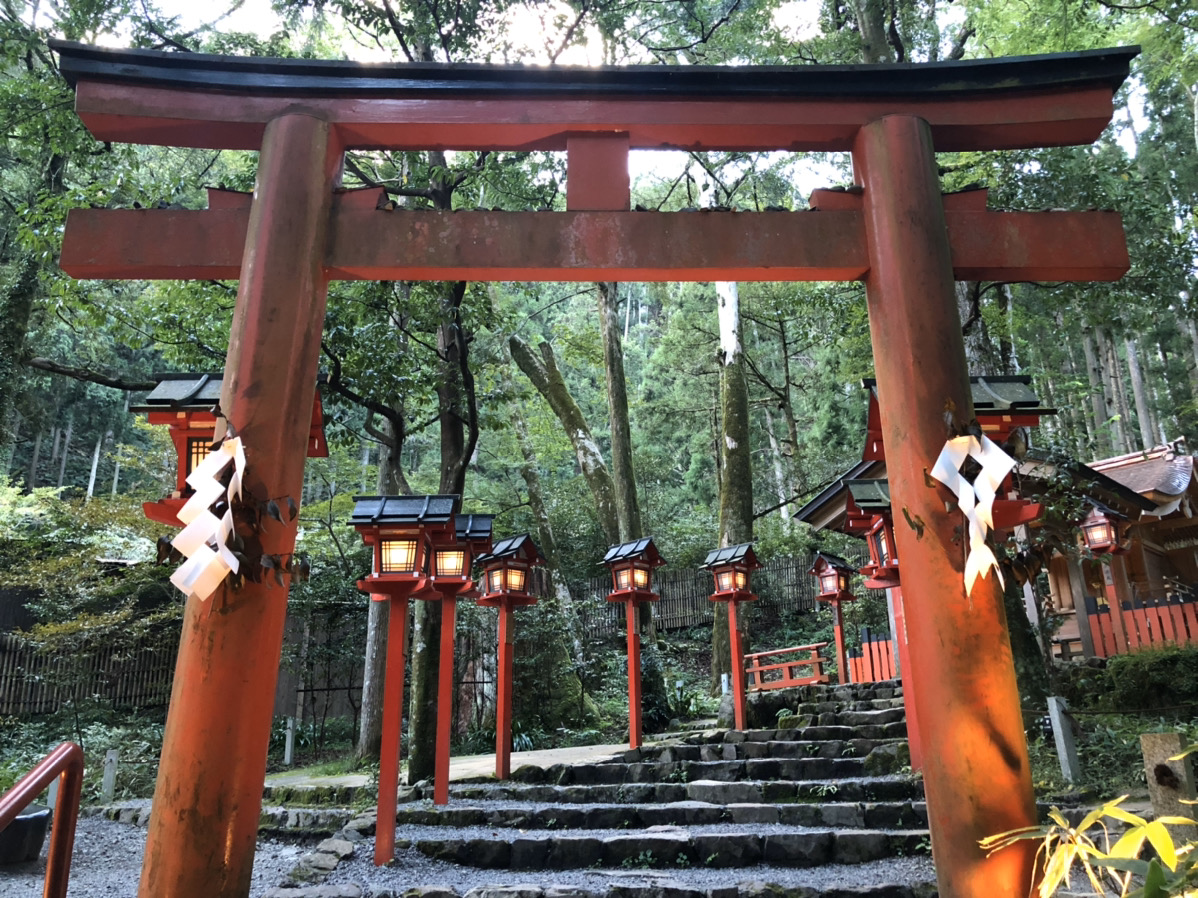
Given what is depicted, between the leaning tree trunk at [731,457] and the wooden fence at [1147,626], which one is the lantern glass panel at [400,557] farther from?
the wooden fence at [1147,626]

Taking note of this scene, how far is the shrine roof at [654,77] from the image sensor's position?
4535 millimetres

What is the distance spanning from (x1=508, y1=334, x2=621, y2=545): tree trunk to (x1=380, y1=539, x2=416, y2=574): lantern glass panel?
32.9ft

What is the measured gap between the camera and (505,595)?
8867mm

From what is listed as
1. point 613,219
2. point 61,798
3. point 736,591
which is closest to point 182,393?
point 61,798

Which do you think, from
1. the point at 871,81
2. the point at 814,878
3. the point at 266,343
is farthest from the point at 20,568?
the point at 871,81

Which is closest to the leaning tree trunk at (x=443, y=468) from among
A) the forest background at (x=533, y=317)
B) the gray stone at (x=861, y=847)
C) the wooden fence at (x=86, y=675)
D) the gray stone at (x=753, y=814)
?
the forest background at (x=533, y=317)

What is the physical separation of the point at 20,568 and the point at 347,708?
21.5 feet

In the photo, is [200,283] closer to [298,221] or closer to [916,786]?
[298,221]

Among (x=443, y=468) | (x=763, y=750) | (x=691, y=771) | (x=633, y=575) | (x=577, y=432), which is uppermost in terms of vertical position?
(x=577, y=432)

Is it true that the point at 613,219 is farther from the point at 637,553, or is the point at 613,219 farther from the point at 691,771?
the point at 691,771

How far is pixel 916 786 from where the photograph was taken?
7438 millimetres

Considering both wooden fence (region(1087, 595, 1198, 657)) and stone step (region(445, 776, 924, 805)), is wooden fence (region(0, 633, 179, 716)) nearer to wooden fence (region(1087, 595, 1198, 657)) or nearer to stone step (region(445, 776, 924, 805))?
stone step (region(445, 776, 924, 805))

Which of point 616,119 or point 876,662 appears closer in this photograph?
point 616,119

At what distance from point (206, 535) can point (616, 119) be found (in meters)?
3.25
